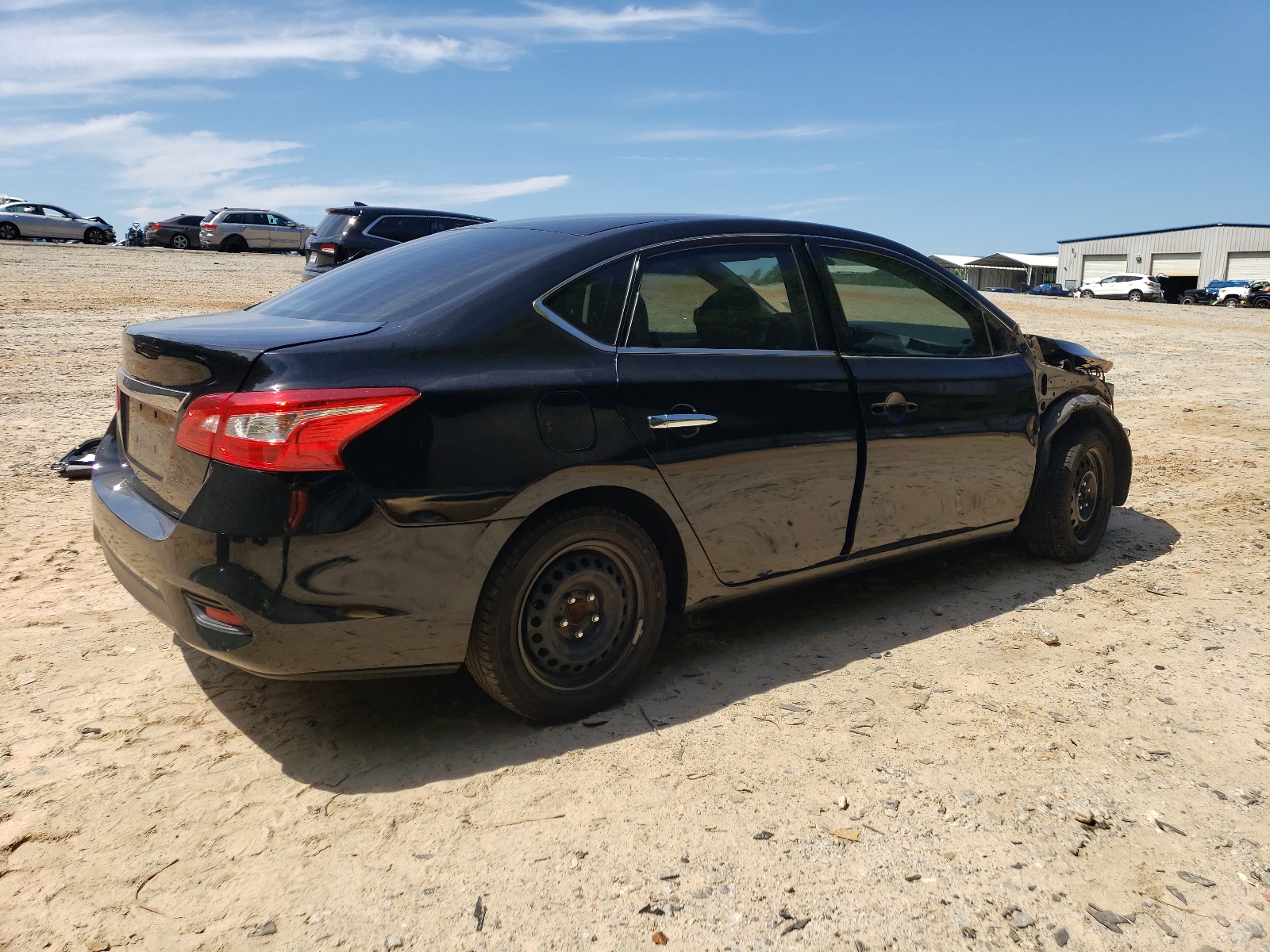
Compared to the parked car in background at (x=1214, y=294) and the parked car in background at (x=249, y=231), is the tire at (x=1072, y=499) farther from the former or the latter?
the parked car in background at (x=1214, y=294)

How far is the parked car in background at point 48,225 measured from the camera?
35531 mm

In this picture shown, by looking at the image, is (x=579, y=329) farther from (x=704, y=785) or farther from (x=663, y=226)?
(x=704, y=785)

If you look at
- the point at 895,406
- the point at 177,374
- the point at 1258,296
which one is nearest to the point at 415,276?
the point at 177,374

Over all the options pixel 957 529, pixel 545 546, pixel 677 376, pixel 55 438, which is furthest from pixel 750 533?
pixel 55 438

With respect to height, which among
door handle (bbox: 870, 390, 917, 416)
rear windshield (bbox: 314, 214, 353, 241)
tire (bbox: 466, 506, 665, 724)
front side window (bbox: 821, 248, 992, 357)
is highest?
rear windshield (bbox: 314, 214, 353, 241)

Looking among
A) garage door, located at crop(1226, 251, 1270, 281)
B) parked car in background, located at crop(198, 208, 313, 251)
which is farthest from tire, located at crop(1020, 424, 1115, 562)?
garage door, located at crop(1226, 251, 1270, 281)

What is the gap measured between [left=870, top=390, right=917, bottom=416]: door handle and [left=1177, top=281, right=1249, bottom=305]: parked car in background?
47.2 metres

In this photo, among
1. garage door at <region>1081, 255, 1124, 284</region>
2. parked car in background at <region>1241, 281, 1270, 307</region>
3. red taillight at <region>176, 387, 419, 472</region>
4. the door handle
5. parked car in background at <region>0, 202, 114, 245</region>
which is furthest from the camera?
garage door at <region>1081, 255, 1124, 284</region>

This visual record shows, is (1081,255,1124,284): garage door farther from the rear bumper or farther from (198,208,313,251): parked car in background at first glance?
the rear bumper

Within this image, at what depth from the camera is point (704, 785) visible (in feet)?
10.3

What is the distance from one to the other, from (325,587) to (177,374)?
83cm

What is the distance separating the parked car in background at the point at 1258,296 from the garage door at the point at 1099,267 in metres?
31.4

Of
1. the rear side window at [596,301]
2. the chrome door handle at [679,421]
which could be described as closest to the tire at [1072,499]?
the chrome door handle at [679,421]

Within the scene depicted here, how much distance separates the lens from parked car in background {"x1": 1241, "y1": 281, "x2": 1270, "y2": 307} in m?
42.4
